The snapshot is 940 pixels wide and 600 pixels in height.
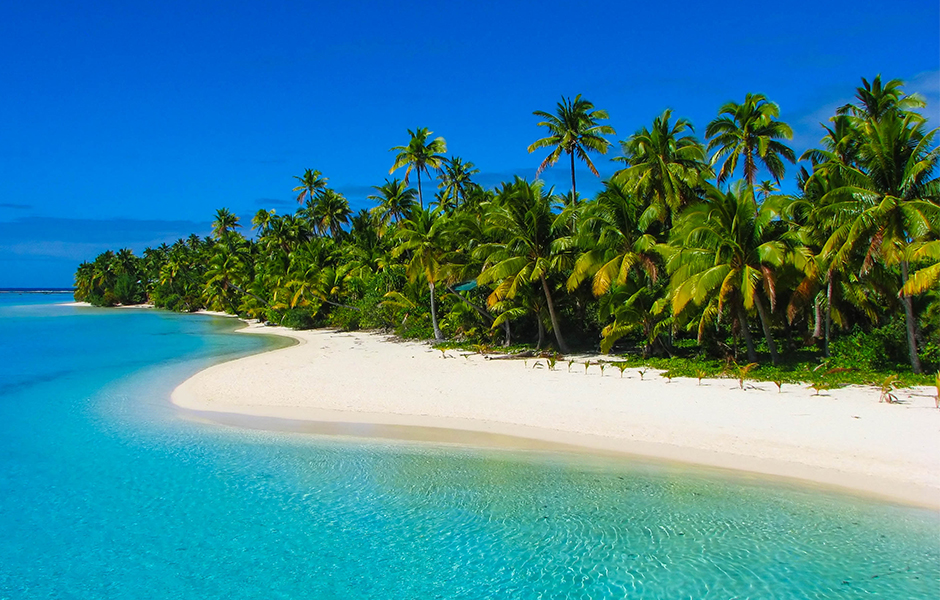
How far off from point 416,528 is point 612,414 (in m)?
5.74

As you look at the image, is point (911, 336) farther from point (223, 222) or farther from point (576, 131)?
point (223, 222)

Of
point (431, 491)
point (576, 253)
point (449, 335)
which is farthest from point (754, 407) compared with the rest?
point (449, 335)

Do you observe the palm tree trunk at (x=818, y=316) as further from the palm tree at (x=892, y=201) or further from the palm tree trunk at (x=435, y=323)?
the palm tree trunk at (x=435, y=323)

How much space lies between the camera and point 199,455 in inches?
445

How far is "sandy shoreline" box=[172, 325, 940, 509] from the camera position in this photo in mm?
9094

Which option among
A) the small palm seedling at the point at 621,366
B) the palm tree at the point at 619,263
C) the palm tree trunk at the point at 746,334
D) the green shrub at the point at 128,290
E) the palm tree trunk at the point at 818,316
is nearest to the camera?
the small palm seedling at the point at 621,366

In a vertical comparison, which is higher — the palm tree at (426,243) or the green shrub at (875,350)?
the palm tree at (426,243)

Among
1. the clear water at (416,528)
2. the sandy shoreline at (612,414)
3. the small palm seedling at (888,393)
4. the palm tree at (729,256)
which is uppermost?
the palm tree at (729,256)

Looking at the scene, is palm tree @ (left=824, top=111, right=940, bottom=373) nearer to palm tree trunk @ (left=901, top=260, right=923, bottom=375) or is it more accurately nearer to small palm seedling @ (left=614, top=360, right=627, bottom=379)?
palm tree trunk @ (left=901, top=260, right=923, bottom=375)

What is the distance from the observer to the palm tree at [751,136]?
24.4 m

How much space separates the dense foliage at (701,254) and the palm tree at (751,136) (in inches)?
2.6

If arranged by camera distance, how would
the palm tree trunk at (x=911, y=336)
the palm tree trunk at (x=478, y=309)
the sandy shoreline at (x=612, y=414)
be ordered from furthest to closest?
1. the palm tree trunk at (x=478, y=309)
2. the palm tree trunk at (x=911, y=336)
3. the sandy shoreline at (x=612, y=414)

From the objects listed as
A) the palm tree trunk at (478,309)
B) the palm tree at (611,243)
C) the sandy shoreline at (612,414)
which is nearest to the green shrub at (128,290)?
the sandy shoreline at (612,414)

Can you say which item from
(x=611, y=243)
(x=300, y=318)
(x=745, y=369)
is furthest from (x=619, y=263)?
(x=300, y=318)
